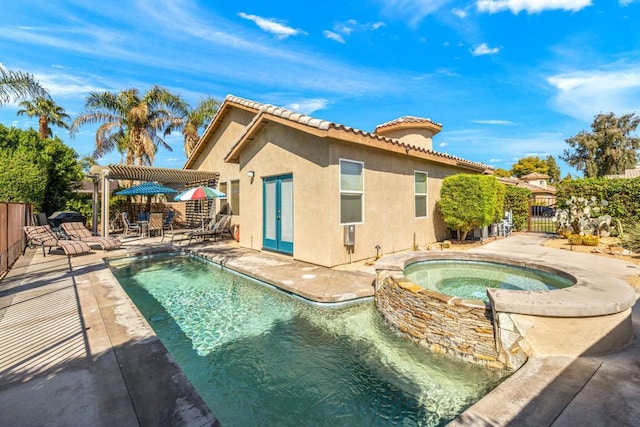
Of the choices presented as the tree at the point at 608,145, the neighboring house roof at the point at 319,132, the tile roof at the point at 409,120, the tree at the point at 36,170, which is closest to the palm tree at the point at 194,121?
the tree at the point at 36,170

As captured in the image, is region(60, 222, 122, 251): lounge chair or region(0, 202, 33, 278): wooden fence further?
region(60, 222, 122, 251): lounge chair

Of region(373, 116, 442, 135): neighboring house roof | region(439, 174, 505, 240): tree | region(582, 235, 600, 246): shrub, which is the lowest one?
region(582, 235, 600, 246): shrub

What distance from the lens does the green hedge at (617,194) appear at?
11.4m

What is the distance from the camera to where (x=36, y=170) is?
46.6 feet

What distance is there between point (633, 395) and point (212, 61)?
1895 cm

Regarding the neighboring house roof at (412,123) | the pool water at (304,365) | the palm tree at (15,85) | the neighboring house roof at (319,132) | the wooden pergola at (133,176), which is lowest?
the pool water at (304,365)

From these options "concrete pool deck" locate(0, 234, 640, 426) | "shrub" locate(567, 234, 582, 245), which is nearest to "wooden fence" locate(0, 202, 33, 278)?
"concrete pool deck" locate(0, 234, 640, 426)

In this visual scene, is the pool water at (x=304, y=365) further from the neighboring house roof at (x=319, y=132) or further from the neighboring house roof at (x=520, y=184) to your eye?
the neighboring house roof at (x=520, y=184)

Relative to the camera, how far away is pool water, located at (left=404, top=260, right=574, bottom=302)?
18.5 feet

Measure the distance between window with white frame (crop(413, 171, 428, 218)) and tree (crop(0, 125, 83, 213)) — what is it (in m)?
18.0

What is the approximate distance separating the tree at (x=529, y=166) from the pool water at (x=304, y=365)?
63242 millimetres

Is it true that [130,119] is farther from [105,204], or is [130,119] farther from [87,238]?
[87,238]

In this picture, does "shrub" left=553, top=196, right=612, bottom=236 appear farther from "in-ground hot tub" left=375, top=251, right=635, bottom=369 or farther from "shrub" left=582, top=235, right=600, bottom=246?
"in-ground hot tub" left=375, top=251, right=635, bottom=369

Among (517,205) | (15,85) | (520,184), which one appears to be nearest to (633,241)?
(517,205)
